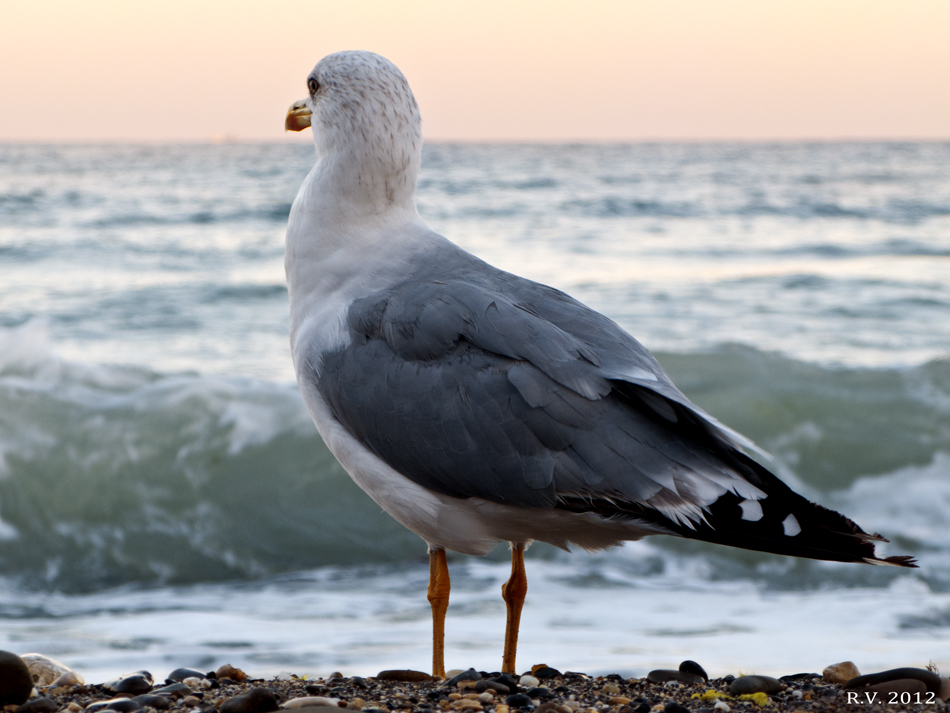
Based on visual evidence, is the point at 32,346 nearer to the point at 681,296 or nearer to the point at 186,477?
the point at 186,477

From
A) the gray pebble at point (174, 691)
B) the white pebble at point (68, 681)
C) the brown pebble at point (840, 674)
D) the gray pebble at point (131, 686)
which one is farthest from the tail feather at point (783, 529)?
the white pebble at point (68, 681)

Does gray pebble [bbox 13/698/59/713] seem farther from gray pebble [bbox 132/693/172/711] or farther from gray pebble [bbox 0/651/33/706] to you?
gray pebble [bbox 132/693/172/711]

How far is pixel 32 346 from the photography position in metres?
9.07

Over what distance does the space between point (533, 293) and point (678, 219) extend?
1794 centimetres

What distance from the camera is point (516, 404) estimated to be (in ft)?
8.77

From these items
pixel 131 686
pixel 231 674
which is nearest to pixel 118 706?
pixel 131 686

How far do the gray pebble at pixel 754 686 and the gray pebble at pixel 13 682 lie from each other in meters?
2.11

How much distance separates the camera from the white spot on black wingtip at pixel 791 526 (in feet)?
7.98

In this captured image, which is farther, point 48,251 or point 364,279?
point 48,251

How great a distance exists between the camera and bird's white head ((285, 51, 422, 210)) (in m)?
3.21

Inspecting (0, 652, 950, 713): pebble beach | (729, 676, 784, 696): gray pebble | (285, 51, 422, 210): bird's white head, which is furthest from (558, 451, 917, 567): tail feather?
(285, 51, 422, 210): bird's white head

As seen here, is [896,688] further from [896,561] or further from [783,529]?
[783,529]

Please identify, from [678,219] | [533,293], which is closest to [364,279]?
[533,293]

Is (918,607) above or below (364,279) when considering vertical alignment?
below
